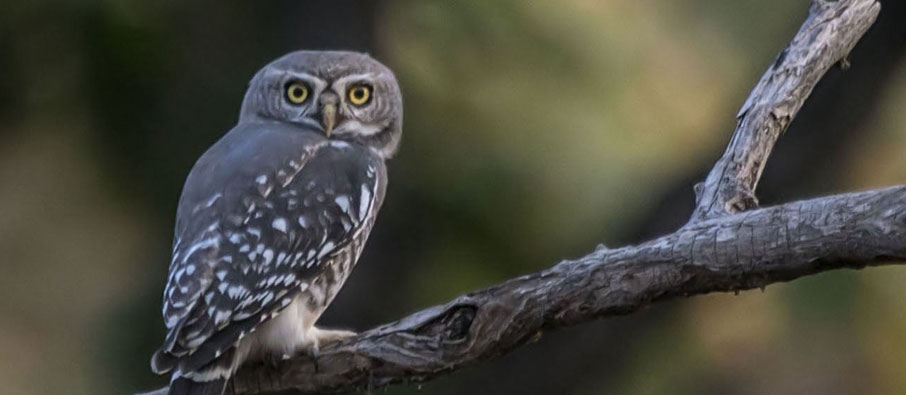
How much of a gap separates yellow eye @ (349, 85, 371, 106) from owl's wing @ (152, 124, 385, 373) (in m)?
0.23

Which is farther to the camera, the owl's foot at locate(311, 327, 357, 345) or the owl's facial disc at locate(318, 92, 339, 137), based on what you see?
the owl's facial disc at locate(318, 92, 339, 137)

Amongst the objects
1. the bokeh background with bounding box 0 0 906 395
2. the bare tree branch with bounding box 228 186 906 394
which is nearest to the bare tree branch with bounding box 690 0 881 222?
the bare tree branch with bounding box 228 186 906 394

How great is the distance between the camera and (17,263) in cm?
672

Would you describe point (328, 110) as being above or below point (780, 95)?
below

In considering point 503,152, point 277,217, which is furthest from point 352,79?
point 503,152

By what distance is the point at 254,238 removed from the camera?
11.1ft

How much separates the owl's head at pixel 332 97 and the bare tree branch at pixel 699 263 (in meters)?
0.86

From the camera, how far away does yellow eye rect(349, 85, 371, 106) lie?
4.07 metres

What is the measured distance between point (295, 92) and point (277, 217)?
674 mm

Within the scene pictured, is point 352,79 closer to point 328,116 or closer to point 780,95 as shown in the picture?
point 328,116

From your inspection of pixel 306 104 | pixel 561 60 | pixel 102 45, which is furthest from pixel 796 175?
pixel 102 45

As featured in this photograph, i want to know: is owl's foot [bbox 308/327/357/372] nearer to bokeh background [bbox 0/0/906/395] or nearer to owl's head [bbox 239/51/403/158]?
owl's head [bbox 239/51/403/158]

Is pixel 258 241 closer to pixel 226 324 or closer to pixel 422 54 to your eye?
pixel 226 324

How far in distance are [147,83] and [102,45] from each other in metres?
0.26
